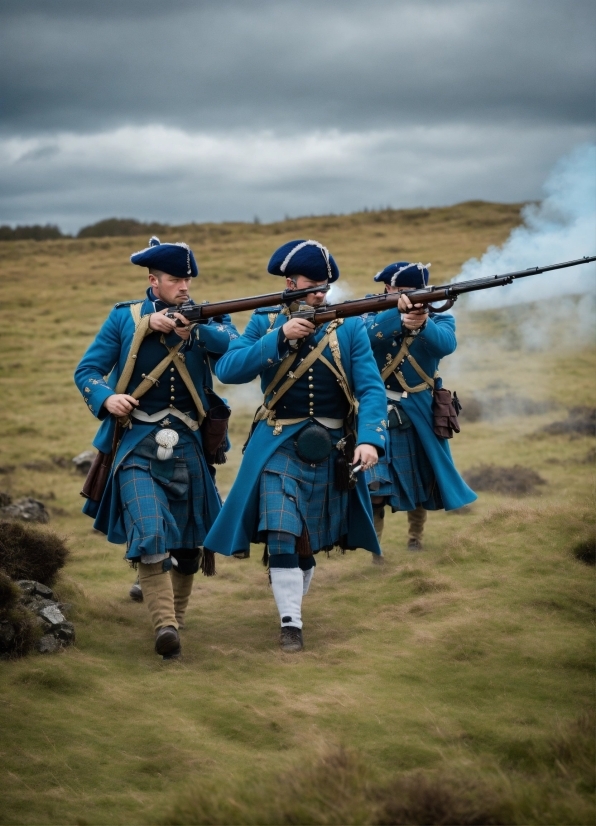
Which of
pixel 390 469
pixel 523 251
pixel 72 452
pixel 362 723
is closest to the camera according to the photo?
pixel 362 723

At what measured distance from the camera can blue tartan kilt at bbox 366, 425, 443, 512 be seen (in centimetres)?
865

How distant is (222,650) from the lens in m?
6.45

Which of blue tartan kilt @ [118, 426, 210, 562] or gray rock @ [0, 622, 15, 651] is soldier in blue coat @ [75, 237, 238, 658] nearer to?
blue tartan kilt @ [118, 426, 210, 562]

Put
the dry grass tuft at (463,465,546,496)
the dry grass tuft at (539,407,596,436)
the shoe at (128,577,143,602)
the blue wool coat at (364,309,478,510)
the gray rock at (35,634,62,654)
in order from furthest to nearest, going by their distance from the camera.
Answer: the dry grass tuft at (539,407,596,436)
the dry grass tuft at (463,465,546,496)
the blue wool coat at (364,309,478,510)
the shoe at (128,577,143,602)
the gray rock at (35,634,62,654)

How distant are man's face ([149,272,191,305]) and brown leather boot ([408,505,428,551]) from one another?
11.5 feet

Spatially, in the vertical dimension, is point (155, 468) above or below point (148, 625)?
above

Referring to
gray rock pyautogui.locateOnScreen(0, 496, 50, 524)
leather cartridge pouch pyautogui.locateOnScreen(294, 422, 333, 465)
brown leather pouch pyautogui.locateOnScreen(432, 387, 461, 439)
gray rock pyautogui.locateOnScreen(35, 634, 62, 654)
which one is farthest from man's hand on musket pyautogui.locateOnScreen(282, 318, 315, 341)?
gray rock pyautogui.locateOnScreen(0, 496, 50, 524)

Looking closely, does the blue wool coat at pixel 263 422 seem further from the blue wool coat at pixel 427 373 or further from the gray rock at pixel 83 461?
the gray rock at pixel 83 461

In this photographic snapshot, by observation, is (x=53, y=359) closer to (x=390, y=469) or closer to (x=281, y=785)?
(x=390, y=469)

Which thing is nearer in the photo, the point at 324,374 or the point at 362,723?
the point at 362,723

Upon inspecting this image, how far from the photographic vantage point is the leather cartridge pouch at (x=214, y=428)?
6.88 metres

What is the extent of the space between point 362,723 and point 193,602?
11.0ft

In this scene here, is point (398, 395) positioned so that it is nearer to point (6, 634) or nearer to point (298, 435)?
point (298, 435)

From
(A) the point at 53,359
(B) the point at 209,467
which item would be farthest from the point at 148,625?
(A) the point at 53,359
